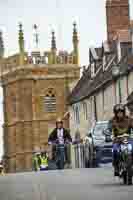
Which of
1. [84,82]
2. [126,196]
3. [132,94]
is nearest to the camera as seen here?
[126,196]

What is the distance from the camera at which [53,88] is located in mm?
Answer: 102062

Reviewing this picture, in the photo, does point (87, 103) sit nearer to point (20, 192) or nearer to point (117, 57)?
point (117, 57)

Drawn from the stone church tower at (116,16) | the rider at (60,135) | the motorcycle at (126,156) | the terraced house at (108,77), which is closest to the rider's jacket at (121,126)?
the motorcycle at (126,156)

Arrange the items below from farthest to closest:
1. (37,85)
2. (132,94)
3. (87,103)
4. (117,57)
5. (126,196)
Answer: (37,85) < (87,103) < (117,57) < (132,94) < (126,196)

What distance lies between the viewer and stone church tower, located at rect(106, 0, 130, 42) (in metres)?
65.0

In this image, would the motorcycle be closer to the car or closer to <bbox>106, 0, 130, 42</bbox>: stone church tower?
the car

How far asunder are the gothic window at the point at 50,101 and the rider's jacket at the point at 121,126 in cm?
8315

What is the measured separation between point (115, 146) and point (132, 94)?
30.2 m

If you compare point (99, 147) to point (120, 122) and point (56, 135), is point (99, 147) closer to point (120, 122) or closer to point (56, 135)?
point (56, 135)

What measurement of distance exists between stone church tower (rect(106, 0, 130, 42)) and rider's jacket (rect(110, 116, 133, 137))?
45438 mm

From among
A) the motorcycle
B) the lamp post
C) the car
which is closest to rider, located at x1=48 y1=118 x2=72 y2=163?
the car

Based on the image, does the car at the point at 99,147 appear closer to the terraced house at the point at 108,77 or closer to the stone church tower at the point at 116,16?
the terraced house at the point at 108,77

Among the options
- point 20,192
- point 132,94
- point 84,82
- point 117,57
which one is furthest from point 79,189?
point 84,82

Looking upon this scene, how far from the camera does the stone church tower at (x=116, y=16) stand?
65000 millimetres
